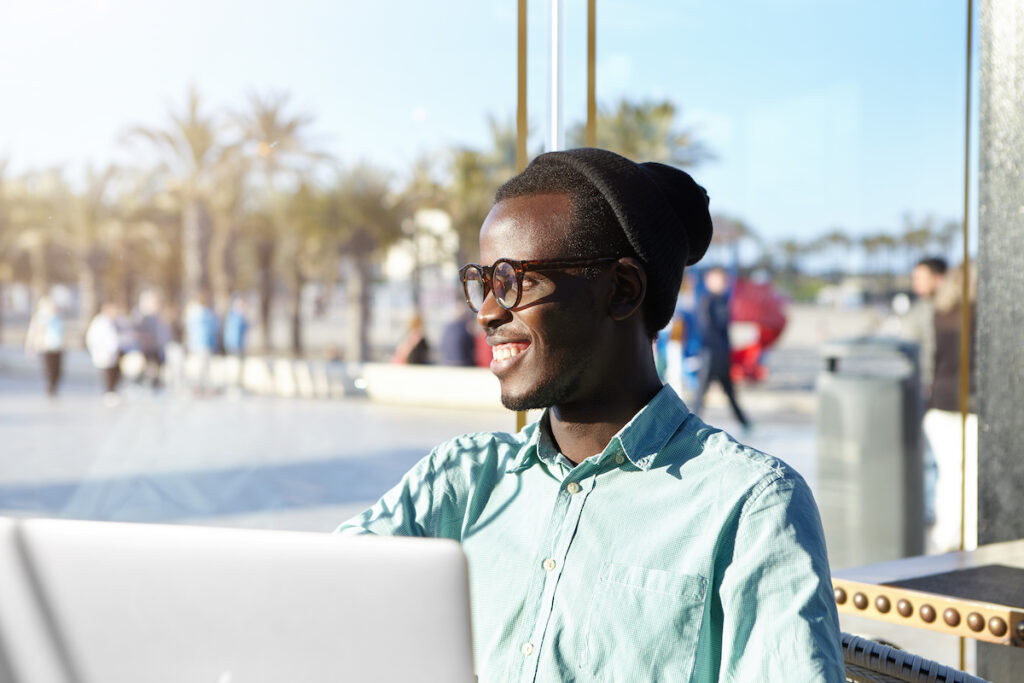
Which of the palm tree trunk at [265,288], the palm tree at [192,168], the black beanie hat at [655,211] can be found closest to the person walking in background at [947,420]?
the black beanie hat at [655,211]

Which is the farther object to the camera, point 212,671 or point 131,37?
point 131,37

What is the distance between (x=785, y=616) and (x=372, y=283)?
9.83 meters

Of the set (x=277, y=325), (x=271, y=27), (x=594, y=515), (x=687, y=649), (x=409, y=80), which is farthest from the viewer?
(x=277, y=325)

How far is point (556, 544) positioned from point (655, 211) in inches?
15.4

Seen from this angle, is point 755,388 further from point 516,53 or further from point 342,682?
point 342,682

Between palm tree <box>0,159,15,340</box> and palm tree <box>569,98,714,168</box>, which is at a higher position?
palm tree <box>569,98,714,168</box>

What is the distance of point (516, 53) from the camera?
222cm

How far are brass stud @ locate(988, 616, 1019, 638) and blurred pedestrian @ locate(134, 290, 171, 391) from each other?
9.57m

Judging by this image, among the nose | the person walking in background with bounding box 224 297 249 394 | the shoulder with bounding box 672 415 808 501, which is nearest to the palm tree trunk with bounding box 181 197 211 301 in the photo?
the person walking in background with bounding box 224 297 249 394

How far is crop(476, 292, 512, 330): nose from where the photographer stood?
1.19 m

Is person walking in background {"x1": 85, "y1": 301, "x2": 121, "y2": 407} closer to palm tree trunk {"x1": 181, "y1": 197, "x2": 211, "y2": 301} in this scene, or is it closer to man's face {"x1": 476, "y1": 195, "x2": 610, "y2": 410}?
palm tree trunk {"x1": 181, "y1": 197, "x2": 211, "y2": 301}

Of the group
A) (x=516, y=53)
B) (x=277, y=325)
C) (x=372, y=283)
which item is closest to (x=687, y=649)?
(x=516, y=53)

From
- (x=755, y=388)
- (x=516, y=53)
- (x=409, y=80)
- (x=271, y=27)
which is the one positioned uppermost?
(x=271, y=27)

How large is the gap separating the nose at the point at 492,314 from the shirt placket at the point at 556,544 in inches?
7.4
